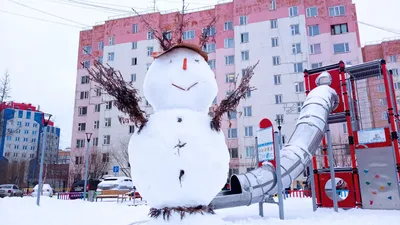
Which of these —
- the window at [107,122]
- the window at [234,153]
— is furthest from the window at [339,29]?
the window at [107,122]

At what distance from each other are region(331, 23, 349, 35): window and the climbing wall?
25626 millimetres

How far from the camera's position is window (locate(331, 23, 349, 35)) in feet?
107

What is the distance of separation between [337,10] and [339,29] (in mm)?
2067

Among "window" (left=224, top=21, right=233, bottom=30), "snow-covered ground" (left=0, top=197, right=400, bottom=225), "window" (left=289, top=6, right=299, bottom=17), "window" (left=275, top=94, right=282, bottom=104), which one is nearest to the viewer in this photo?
"snow-covered ground" (left=0, top=197, right=400, bottom=225)

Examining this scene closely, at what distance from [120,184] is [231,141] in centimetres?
1306

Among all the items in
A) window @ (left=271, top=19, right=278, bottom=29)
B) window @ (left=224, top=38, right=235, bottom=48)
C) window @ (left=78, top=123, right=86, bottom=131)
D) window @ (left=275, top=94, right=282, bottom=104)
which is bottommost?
window @ (left=78, top=123, right=86, bottom=131)

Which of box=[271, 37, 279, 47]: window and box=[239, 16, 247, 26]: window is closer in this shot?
box=[271, 37, 279, 47]: window

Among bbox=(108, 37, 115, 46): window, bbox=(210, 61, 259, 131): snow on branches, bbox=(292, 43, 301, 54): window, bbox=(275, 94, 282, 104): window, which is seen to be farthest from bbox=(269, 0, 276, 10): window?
bbox=(210, 61, 259, 131): snow on branches

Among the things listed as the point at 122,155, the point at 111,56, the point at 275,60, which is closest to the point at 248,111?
the point at 275,60

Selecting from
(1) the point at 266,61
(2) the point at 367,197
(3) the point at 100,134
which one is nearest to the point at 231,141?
(1) the point at 266,61

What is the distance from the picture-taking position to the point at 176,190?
4.10 metres

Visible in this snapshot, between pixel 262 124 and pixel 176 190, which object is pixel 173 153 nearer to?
pixel 176 190

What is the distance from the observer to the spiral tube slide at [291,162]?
7.29m

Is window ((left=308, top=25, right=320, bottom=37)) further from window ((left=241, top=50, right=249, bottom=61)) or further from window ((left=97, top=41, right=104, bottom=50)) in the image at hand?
window ((left=97, top=41, right=104, bottom=50))
